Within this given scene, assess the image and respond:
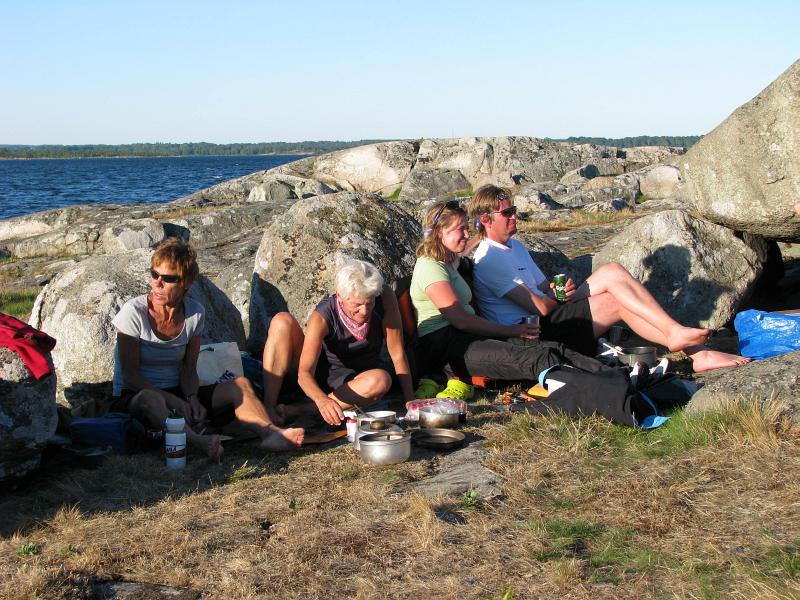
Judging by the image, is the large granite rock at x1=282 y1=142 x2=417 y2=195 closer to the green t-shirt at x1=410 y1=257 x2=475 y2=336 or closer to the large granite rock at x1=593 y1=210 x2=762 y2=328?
the large granite rock at x1=593 y1=210 x2=762 y2=328

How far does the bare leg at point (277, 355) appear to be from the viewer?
20.1 ft

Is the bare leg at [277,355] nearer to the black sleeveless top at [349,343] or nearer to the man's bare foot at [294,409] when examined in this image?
the man's bare foot at [294,409]

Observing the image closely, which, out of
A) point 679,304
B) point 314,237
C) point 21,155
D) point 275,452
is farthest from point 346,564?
point 21,155

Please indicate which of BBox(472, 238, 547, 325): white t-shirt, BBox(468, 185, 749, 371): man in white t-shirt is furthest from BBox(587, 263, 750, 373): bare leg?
BBox(472, 238, 547, 325): white t-shirt

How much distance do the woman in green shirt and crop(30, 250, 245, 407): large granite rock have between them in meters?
1.82

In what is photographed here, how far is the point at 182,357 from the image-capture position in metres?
5.99

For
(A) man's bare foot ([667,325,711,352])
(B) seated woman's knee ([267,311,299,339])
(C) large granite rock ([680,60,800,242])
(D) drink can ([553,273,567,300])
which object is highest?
(C) large granite rock ([680,60,800,242])

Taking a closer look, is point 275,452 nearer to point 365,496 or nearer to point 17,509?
point 365,496

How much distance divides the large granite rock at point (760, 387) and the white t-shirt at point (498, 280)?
2087 millimetres

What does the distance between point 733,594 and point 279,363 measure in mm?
3643

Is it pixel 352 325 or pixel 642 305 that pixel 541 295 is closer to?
pixel 642 305

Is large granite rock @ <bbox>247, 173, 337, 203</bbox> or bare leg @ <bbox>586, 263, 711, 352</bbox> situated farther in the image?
large granite rock @ <bbox>247, 173, 337, 203</bbox>

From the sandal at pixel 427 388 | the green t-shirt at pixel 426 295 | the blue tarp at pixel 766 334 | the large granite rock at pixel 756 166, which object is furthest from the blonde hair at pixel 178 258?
the large granite rock at pixel 756 166

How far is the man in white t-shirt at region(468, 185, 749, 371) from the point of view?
720 cm
